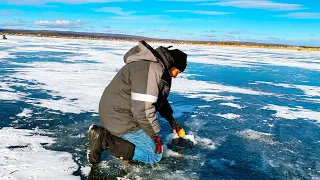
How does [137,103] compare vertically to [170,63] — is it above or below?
below

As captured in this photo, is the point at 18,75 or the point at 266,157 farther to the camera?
the point at 18,75

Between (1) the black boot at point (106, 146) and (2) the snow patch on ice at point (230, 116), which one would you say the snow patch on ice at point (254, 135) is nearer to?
(2) the snow patch on ice at point (230, 116)

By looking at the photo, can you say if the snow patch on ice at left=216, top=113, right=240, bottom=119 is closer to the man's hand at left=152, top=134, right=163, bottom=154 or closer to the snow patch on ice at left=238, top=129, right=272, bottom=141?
the snow patch on ice at left=238, top=129, right=272, bottom=141

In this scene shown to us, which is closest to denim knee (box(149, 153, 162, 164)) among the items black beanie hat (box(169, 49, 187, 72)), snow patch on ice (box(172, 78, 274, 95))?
black beanie hat (box(169, 49, 187, 72))

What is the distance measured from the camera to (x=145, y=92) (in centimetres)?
257

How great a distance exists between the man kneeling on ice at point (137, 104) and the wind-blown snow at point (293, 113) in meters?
3.21

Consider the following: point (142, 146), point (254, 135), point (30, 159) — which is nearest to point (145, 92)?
point (142, 146)

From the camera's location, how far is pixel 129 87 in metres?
2.74

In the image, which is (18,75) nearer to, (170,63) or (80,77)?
(80,77)

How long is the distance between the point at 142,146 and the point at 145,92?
2.17 feet

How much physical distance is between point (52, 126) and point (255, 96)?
4.81 metres

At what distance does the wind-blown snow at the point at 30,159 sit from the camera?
2.70 metres

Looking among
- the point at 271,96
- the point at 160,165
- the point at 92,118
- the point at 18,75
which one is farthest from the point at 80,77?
the point at 160,165

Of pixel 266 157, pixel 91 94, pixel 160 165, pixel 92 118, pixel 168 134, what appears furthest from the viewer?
pixel 91 94
